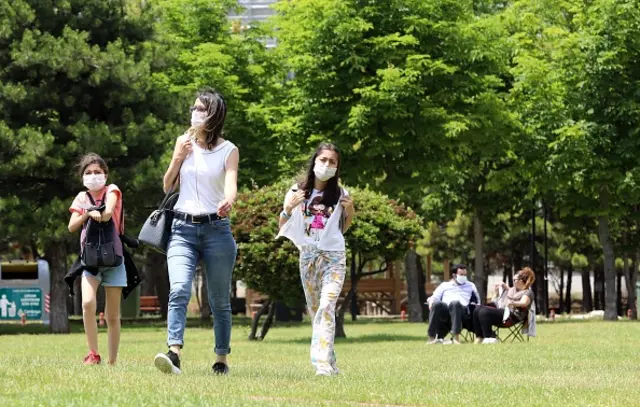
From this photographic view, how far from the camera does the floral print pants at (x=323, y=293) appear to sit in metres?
11.9

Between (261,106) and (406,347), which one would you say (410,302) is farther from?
(406,347)

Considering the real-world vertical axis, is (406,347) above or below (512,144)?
below

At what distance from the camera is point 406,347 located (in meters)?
22.3

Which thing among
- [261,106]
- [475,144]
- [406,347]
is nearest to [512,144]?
[475,144]

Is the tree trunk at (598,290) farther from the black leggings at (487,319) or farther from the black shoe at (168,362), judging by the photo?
the black shoe at (168,362)

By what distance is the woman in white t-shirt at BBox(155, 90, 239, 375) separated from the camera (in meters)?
10.7

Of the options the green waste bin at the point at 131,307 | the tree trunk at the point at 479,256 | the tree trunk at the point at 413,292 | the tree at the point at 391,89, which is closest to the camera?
the tree at the point at 391,89

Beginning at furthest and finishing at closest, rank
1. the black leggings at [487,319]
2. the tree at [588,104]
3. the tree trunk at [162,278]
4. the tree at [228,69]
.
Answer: the tree trunk at [162,278] → the tree at [228,69] → the tree at [588,104] → the black leggings at [487,319]

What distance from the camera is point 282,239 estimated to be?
23.4m

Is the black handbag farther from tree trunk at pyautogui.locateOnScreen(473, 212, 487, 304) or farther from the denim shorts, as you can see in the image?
tree trunk at pyautogui.locateOnScreen(473, 212, 487, 304)

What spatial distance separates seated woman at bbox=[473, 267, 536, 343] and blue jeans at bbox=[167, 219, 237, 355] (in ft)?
45.3

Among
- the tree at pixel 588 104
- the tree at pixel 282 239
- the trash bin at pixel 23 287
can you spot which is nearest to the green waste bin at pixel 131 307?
the trash bin at pixel 23 287

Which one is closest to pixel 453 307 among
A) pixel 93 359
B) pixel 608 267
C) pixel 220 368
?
pixel 93 359

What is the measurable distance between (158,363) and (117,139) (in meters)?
25.7
